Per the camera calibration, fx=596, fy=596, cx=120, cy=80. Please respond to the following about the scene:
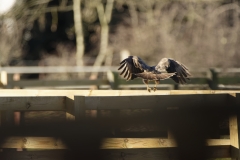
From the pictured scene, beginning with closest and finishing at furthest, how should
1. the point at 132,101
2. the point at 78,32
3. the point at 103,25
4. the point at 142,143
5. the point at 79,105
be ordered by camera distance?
the point at 142,143 < the point at 79,105 < the point at 132,101 < the point at 103,25 < the point at 78,32

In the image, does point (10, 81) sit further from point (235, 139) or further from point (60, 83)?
point (235, 139)

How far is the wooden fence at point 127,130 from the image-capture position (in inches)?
117

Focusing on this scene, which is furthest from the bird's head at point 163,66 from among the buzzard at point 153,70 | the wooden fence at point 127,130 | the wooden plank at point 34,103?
the wooden plank at point 34,103

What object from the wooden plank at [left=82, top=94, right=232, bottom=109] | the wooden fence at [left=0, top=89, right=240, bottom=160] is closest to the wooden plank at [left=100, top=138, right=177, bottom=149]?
the wooden fence at [left=0, top=89, right=240, bottom=160]

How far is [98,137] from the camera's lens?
2.98m

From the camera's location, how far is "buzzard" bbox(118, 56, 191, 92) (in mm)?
7070

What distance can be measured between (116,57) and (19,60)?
12.5 feet

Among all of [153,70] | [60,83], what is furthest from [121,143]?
[60,83]

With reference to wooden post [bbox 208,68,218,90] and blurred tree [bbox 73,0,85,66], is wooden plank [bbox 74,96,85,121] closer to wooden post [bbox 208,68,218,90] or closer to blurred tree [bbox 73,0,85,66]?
wooden post [bbox 208,68,218,90]

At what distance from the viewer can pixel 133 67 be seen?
7.33m

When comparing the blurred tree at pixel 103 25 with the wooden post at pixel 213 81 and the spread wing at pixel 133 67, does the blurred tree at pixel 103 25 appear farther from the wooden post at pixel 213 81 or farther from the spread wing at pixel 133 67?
the spread wing at pixel 133 67

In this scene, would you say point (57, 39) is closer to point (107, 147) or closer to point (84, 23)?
point (84, 23)

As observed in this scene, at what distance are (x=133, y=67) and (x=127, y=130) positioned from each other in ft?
10.5

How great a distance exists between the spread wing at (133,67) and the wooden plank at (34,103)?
2.60 metres
